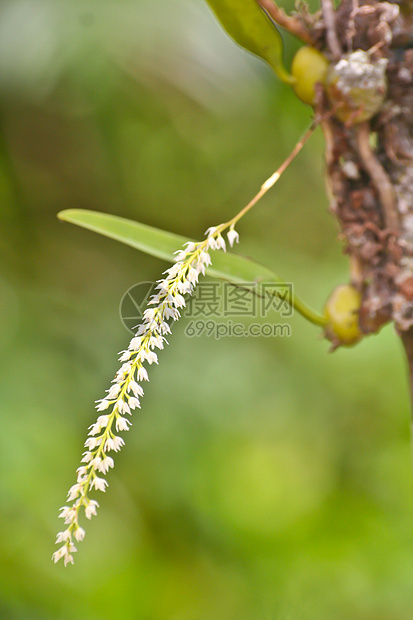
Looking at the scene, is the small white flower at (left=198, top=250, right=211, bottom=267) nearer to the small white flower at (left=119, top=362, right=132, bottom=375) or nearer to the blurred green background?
the small white flower at (left=119, top=362, right=132, bottom=375)

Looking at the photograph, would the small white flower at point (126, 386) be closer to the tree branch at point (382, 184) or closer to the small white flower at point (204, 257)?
the small white flower at point (204, 257)

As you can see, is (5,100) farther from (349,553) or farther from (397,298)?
(349,553)

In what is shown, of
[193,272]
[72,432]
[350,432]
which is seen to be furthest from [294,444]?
[193,272]

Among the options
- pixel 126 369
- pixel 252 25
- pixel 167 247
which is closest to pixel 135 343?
pixel 126 369
